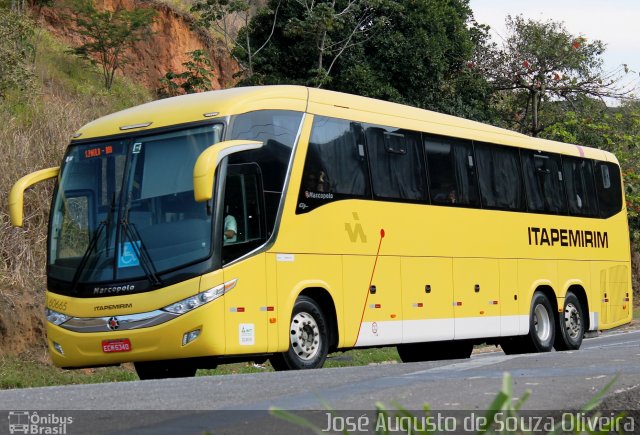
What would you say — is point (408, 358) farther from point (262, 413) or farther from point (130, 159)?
point (262, 413)

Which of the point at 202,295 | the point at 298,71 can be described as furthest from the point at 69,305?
the point at 298,71

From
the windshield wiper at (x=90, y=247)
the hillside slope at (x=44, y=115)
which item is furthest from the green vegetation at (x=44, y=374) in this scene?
the windshield wiper at (x=90, y=247)

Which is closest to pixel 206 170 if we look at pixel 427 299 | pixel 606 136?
pixel 427 299

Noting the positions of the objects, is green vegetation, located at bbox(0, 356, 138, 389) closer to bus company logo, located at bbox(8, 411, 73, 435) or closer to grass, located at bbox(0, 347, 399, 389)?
grass, located at bbox(0, 347, 399, 389)

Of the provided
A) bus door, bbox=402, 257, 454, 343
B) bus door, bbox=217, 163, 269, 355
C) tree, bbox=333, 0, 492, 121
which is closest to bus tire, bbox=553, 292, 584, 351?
bus door, bbox=402, 257, 454, 343

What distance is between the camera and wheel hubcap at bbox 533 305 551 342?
18.8 metres

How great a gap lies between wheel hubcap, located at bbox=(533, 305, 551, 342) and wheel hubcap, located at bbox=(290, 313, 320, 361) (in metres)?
6.17

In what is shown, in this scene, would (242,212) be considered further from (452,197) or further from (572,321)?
(572,321)

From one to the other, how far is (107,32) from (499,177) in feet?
77.2

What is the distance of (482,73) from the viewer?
37594 millimetres

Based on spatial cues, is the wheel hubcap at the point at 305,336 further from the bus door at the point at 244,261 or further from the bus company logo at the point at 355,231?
the bus company logo at the point at 355,231

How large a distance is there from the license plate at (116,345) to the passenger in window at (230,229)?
162 centimetres

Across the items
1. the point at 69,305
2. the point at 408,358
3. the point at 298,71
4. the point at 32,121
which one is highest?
the point at 298,71

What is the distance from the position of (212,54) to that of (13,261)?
85.1ft
